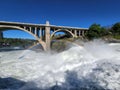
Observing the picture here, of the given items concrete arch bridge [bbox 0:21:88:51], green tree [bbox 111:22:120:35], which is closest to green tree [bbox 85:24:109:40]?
green tree [bbox 111:22:120:35]

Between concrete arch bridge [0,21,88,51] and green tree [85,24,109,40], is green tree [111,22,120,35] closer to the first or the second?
green tree [85,24,109,40]

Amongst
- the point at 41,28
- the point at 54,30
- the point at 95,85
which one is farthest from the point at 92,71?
the point at 54,30

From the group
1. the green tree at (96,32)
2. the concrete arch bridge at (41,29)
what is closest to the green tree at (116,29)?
the green tree at (96,32)

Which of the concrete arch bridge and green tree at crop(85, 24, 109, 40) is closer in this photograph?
the concrete arch bridge

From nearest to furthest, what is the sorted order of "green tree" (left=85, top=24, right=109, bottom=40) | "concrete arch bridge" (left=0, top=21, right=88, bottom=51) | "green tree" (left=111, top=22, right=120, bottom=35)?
"concrete arch bridge" (left=0, top=21, right=88, bottom=51)
"green tree" (left=85, top=24, right=109, bottom=40)
"green tree" (left=111, top=22, right=120, bottom=35)

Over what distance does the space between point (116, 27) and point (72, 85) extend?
50.6m

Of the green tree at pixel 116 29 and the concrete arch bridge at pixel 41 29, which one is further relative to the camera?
the green tree at pixel 116 29

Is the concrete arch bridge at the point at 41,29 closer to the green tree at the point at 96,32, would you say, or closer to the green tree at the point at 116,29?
the green tree at the point at 96,32

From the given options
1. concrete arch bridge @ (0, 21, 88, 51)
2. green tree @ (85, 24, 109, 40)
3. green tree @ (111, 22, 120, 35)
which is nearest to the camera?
concrete arch bridge @ (0, 21, 88, 51)

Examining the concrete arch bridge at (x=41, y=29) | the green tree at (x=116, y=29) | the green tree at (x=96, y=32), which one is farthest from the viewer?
the green tree at (x=116, y=29)

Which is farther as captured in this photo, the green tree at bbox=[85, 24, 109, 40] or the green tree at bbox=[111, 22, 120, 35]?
the green tree at bbox=[111, 22, 120, 35]

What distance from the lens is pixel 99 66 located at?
1182cm

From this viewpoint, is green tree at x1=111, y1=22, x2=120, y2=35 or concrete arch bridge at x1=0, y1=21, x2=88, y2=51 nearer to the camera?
concrete arch bridge at x1=0, y1=21, x2=88, y2=51

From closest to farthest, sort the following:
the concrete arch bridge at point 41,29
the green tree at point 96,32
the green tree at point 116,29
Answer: the concrete arch bridge at point 41,29 → the green tree at point 96,32 → the green tree at point 116,29
